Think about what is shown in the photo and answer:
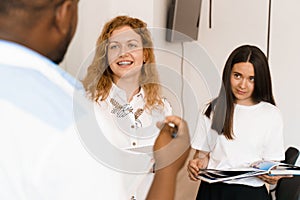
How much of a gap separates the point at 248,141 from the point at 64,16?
1.28m

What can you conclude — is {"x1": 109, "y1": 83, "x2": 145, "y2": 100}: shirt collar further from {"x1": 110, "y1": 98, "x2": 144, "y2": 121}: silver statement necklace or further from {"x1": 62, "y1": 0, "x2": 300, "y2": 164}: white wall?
{"x1": 62, "y1": 0, "x2": 300, "y2": 164}: white wall

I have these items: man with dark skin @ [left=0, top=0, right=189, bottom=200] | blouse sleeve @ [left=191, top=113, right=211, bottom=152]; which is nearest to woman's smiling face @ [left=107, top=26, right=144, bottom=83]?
blouse sleeve @ [left=191, top=113, right=211, bottom=152]

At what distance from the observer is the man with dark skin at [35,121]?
19.1 inches

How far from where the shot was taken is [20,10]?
0.50 metres

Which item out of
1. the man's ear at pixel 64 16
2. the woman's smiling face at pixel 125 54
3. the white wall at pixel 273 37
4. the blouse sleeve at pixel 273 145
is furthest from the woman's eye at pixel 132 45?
the white wall at pixel 273 37

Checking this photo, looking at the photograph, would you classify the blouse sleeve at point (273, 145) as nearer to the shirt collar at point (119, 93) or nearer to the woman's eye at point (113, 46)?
the shirt collar at point (119, 93)

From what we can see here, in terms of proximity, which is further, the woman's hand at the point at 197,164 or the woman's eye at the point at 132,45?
the woman's hand at the point at 197,164

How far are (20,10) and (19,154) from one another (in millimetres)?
184

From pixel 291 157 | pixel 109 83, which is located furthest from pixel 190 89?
pixel 291 157

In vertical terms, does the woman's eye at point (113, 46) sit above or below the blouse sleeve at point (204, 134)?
above

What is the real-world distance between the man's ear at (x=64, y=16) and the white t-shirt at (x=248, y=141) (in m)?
1.13

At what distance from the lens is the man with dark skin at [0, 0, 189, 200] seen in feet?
1.59

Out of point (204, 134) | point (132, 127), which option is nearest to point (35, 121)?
point (132, 127)

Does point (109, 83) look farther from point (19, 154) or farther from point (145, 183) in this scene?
point (19, 154)
